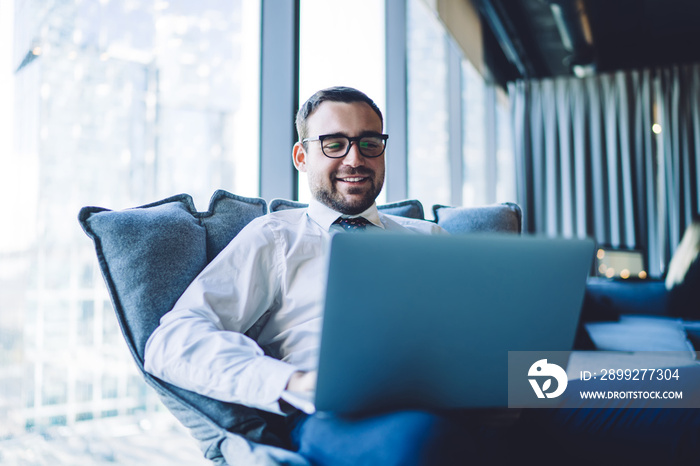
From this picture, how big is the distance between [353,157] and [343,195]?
0.10 m

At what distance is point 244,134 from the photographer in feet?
7.34

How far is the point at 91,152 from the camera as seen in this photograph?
1944 millimetres

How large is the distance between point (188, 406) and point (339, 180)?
0.62 meters

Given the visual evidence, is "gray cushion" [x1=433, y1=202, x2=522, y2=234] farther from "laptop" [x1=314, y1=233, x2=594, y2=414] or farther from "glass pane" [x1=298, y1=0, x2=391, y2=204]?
"laptop" [x1=314, y1=233, x2=594, y2=414]

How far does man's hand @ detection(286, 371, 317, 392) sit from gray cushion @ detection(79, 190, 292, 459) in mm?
182

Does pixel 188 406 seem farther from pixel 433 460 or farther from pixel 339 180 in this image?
pixel 339 180

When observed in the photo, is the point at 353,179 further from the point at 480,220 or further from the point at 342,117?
the point at 480,220

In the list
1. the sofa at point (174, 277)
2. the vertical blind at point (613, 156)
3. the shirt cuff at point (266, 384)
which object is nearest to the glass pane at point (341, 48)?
the sofa at point (174, 277)

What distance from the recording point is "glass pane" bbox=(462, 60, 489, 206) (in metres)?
4.61

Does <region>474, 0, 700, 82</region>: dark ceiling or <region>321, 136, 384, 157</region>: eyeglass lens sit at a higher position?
<region>474, 0, 700, 82</region>: dark ceiling

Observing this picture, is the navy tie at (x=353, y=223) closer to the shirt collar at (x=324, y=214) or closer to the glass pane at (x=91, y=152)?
the shirt collar at (x=324, y=214)

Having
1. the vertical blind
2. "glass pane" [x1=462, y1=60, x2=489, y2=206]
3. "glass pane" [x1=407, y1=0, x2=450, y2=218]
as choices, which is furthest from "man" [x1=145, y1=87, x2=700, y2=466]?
the vertical blind

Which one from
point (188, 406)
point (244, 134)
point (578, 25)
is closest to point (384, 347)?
point (188, 406)

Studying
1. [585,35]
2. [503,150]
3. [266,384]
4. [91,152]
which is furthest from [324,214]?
[503,150]
